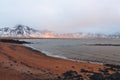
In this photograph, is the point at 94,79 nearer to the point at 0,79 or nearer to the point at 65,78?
the point at 65,78

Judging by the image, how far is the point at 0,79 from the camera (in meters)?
19.9

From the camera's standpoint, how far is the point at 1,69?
23.0 meters

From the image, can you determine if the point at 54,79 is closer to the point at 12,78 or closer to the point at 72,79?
the point at 72,79

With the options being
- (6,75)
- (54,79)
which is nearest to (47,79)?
(54,79)

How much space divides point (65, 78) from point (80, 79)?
4.30 feet

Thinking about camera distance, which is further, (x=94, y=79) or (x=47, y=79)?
(x=94, y=79)

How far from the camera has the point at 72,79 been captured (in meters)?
21.8

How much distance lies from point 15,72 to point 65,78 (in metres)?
4.40

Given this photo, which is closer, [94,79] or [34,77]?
[34,77]

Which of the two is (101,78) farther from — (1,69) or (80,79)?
(1,69)

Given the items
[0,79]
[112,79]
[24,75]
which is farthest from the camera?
[112,79]

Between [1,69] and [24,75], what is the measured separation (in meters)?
2.90

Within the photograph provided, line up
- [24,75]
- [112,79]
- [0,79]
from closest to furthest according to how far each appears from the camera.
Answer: [0,79] → [24,75] → [112,79]

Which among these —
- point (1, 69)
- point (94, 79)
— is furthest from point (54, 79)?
point (1, 69)
